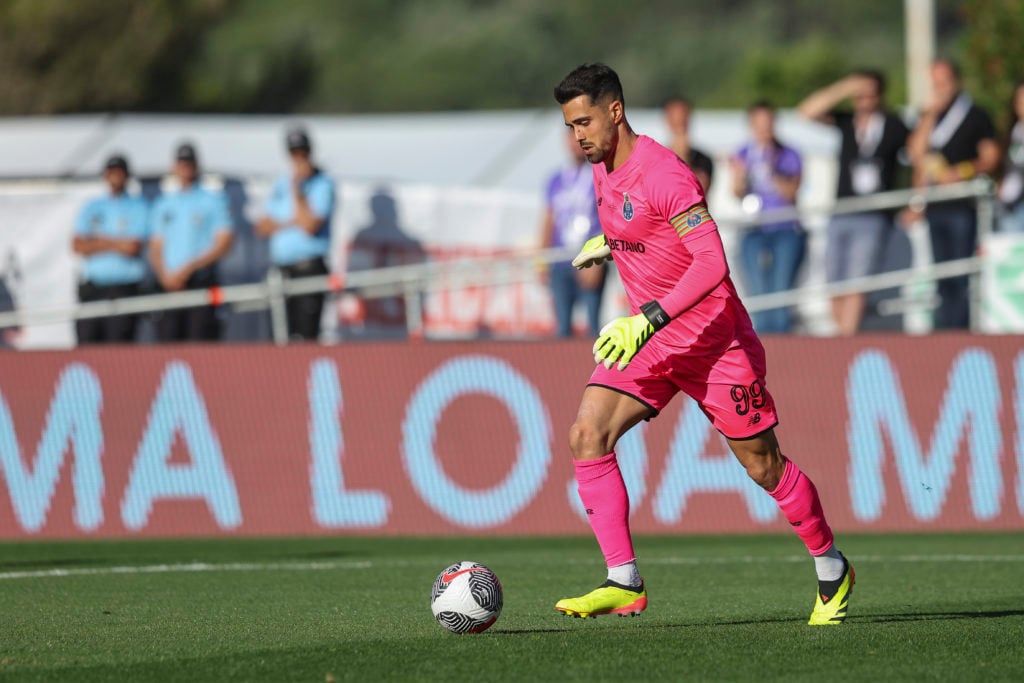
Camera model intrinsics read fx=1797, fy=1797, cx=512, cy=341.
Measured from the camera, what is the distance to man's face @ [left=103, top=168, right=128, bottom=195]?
50.8ft

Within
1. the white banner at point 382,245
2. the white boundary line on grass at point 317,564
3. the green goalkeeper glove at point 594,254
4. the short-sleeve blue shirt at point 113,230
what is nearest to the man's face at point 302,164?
the short-sleeve blue shirt at point 113,230

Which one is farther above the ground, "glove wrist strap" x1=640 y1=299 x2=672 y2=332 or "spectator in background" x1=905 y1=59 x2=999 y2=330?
"spectator in background" x1=905 y1=59 x2=999 y2=330

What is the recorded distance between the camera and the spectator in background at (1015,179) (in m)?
14.4

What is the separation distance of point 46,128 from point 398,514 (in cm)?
1086

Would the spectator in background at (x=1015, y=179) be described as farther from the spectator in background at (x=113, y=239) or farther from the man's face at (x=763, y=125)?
the spectator in background at (x=113, y=239)

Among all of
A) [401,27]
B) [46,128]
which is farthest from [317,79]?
[46,128]

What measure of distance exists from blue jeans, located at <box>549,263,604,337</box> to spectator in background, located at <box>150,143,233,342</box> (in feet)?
9.66

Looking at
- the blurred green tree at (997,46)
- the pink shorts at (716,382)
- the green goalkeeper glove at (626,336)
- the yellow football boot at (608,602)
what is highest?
the blurred green tree at (997,46)

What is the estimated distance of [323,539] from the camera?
13.0 metres

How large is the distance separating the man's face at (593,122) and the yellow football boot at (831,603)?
2.16 meters

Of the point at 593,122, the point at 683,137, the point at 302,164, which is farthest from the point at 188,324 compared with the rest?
the point at 593,122

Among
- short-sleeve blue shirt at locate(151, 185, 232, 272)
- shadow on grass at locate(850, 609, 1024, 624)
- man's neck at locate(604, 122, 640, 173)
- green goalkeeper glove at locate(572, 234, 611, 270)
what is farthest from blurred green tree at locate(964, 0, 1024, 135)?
man's neck at locate(604, 122, 640, 173)

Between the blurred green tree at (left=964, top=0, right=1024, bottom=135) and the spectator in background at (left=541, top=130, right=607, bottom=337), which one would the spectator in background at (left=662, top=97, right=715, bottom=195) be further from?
the blurred green tree at (left=964, top=0, right=1024, bottom=135)

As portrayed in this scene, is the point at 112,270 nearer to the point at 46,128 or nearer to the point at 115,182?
the point at 115,182
